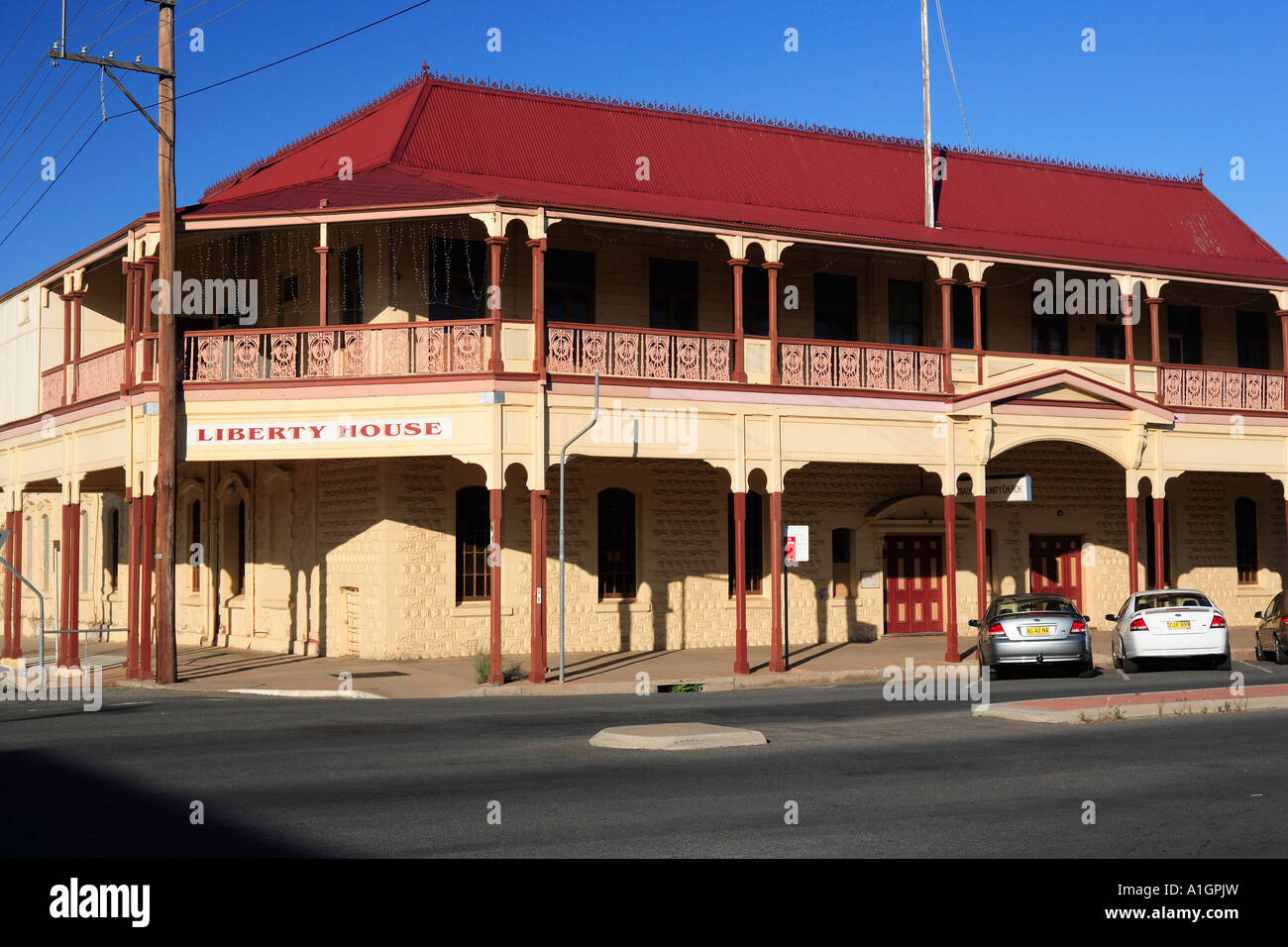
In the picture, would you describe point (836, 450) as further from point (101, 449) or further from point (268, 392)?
point (101, 449)

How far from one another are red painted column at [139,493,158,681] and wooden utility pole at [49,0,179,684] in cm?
62

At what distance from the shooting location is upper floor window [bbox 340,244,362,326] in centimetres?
2567

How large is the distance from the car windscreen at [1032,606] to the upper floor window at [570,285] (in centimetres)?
900

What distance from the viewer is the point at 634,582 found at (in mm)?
26969

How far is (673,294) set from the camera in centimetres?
2700

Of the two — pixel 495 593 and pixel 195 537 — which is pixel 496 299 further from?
pixel 195 537

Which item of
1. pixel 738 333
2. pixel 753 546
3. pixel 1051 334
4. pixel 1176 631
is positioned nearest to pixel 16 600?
pixel 753 546

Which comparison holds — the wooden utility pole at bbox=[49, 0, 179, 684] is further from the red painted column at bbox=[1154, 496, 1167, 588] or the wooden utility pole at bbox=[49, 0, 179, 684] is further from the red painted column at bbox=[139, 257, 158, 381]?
the red painted column at bbox=[1154, 496, 1167, 588]

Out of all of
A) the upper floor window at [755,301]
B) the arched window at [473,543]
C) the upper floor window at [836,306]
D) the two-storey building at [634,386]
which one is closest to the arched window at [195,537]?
the two-storey building at [634,386]

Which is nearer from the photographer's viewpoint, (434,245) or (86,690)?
(86,690)

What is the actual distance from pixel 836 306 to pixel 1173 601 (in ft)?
29.3

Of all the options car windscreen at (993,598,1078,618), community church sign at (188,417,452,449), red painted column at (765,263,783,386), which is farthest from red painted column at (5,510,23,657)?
car windscreen at (993,598,1078,618)
